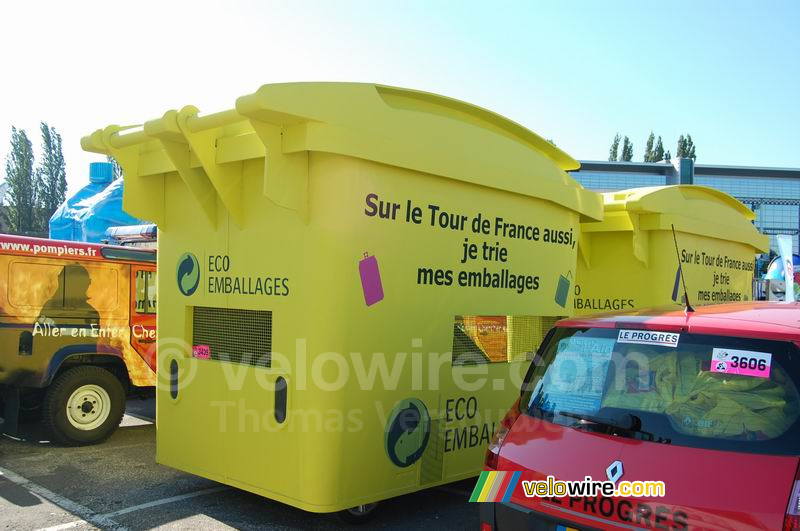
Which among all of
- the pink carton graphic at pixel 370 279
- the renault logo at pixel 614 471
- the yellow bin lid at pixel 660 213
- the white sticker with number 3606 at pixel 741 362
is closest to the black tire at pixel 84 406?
the pink carton graphic at pixel 370 279

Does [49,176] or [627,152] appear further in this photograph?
[627,152]

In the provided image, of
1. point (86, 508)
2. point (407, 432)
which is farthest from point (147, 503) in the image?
point (407, 432)

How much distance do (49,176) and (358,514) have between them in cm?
3679

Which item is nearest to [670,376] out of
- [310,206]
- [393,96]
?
[310,206]

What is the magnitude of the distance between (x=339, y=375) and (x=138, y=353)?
182 inches

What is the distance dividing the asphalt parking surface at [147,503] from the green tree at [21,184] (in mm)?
32803

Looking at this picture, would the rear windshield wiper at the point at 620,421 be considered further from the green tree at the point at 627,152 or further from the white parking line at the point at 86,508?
the green tree at the point at 627,152

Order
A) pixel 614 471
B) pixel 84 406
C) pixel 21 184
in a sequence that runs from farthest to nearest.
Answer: pixel 21 184
pixel 84 406
pixel 614 471

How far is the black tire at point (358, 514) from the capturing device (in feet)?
15.3

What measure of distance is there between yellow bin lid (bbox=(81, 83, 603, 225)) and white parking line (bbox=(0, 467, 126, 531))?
227cm

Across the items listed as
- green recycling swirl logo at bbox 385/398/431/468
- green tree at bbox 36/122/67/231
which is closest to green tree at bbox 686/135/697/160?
green tree at bbox 36/122/67/231

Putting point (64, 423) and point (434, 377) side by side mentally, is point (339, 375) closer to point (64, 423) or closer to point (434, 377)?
point (434, 377)

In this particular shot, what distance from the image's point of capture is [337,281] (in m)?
4.29

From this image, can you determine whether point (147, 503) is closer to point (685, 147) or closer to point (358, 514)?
point (358, 514)
